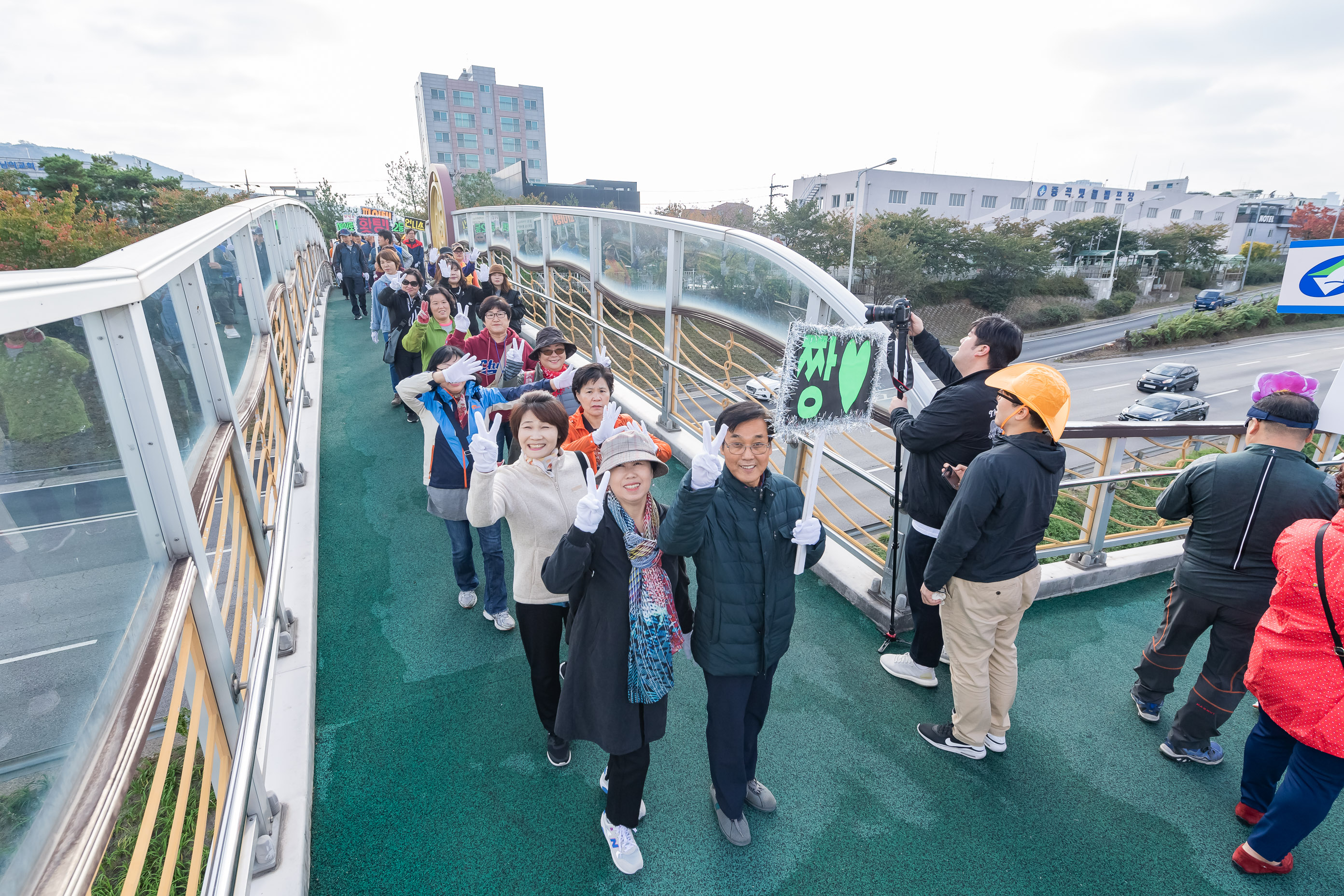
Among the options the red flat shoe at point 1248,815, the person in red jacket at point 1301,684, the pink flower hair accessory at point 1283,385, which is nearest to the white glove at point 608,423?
the person in red jacket at point 1301,684

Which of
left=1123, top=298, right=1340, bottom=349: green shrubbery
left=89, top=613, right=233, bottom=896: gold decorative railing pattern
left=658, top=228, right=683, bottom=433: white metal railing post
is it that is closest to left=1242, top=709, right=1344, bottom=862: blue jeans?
left=89, top=613, right=233, bottom=896: gold decorative railing pattern

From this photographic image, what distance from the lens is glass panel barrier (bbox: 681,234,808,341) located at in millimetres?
3885

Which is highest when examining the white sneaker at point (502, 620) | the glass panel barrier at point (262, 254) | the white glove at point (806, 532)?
the glass panel barrier at point (262, 254)

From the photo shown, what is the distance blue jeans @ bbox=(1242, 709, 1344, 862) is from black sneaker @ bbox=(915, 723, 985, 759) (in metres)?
0.89

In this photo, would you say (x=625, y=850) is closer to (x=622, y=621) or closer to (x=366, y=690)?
(x=622, y=621)

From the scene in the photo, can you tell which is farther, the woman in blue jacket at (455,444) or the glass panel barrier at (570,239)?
the glass panel barrier at (570,239)

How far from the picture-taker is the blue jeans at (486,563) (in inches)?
132

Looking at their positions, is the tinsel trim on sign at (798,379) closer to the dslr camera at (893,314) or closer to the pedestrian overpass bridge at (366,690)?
the dslr camera at (893,314)

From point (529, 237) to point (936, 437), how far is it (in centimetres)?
835

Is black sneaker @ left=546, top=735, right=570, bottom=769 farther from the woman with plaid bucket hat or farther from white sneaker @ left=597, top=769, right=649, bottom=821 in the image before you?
the woman with plaid bucket hat

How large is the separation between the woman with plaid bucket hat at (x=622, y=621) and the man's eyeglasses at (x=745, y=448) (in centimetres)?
25

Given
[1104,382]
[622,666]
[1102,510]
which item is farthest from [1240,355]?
[622,666]

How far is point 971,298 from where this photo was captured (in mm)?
38750

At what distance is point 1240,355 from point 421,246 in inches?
1629
